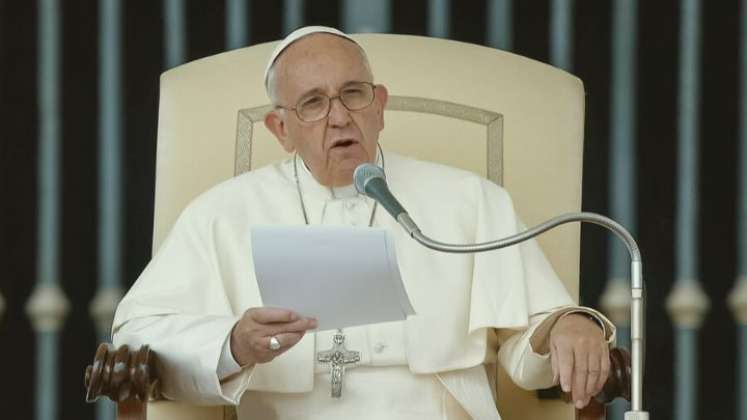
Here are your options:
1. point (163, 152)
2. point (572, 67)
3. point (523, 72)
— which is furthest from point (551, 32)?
point (163, 152)

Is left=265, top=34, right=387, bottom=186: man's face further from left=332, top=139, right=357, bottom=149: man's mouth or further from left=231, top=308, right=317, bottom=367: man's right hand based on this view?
left=231, top=308, right=317, bottom=367: man's right hand

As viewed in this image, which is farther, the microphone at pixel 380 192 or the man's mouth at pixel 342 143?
the man's mouth at pixel 342 143

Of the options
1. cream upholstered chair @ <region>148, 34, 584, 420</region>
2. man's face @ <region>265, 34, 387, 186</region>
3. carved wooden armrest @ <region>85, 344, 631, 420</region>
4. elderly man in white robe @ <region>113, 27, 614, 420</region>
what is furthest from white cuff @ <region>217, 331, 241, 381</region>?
cream upholstered chair @ <region>148, 34, 584, 420</region>

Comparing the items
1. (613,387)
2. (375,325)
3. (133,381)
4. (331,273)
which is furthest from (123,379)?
(613,387)

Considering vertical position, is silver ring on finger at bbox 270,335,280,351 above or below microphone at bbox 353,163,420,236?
below

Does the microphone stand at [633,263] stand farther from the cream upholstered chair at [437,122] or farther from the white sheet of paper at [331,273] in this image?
the cream upholstered chair at [437,122]

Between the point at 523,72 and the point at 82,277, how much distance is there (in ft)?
5.76

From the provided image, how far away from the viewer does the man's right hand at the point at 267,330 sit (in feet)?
9.49

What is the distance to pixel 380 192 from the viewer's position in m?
2.62

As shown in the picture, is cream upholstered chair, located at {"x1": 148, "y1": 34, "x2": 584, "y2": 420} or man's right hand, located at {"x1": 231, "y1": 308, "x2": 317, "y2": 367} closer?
man's right hand, located at {"x1": 231, "y1": 308, "x2": 317, "y2": 367}

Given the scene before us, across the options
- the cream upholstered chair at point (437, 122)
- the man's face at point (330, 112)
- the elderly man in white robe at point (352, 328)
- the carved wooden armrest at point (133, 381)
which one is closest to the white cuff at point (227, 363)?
the elderly man in white robe at point (352, 328)

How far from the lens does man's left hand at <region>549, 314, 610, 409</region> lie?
292cm

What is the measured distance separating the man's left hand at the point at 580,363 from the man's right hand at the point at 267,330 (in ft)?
1.42

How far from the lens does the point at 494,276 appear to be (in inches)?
136
